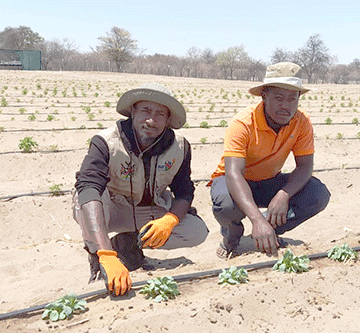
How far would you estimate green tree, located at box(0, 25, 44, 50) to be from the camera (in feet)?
175

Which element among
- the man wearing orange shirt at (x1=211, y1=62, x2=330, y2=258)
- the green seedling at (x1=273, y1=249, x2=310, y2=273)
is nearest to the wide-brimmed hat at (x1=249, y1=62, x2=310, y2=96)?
the man wearing orange shirt at (x1=211, y1=62, x2=330, y2=258)

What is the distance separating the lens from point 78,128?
8273mm

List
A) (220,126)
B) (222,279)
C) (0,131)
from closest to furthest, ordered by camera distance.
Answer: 1. (222,279)
2. (0,131)
3. (220,126)

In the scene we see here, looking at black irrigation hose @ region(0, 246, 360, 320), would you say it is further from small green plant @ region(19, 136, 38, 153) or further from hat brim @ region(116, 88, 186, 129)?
small green plant @ region(19, 136, 38, 153)

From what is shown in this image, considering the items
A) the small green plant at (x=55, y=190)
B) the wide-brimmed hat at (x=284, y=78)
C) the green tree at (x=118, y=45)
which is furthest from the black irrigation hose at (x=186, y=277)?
the green tree at (x=118, y=45)

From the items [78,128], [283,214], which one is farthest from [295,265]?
[78,128]

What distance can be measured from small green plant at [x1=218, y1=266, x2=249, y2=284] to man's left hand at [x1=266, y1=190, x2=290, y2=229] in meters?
0.63

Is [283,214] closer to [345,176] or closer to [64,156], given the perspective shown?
[345,176]

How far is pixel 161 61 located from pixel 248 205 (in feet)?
170

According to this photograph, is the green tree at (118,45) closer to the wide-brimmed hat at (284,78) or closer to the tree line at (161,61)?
the tree line at (161,61)

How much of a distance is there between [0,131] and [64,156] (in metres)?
2.02

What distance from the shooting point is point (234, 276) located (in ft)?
9.11

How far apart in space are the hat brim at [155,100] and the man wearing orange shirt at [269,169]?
0.42 meters

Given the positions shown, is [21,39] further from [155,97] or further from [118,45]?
[155,97]
